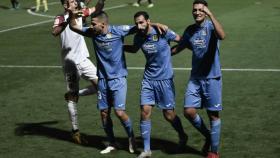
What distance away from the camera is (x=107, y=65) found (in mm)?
10383

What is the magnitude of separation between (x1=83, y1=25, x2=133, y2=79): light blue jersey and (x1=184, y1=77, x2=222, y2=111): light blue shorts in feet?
3.95

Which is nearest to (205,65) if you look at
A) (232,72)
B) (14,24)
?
(232,72)

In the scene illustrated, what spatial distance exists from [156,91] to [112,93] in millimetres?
734

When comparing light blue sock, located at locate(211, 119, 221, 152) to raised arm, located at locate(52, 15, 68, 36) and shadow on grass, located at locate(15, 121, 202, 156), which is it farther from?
raised arm, located at locate(52, 15, 68, 36)

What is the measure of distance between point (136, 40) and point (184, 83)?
19.8ft

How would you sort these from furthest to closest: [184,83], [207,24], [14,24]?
[14,24] < [184,83] < [207,24]

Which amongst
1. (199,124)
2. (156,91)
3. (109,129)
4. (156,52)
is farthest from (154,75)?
(109,129)

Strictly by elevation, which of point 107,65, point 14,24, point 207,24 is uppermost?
point 207,24

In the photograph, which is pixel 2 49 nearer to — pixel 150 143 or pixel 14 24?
pixel 14 24

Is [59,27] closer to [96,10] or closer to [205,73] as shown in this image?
[96,10]

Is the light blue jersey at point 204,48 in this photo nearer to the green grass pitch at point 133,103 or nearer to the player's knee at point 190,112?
the player's knee at point 190,112

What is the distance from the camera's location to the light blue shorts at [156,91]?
10211 mm

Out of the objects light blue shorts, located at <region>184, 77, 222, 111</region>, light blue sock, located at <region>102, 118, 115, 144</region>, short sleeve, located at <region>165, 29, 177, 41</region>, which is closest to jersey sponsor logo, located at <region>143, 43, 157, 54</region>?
short sleeve, located at <region>165, 29, 177, 41</region>

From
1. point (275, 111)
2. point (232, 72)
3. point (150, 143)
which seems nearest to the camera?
point (150, 143)
